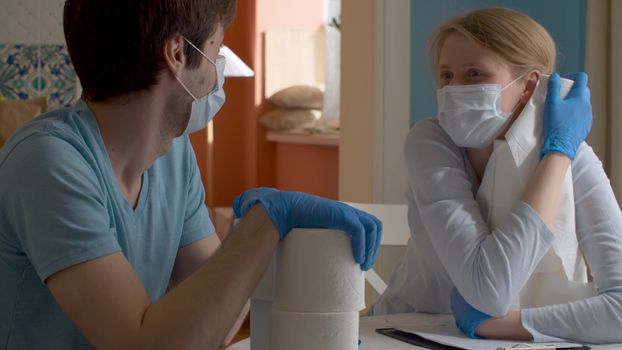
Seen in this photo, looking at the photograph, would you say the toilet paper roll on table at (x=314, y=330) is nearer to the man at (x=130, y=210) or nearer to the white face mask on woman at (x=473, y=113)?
the man at (x=130, y=210)

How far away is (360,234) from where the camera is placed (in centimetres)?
95

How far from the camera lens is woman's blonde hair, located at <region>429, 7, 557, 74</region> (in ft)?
5.73

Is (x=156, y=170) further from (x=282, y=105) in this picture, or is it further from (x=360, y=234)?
(x=282, y=105)

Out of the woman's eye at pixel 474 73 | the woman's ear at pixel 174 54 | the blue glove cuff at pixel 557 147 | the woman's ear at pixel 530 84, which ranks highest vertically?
the woman's ear at pixel 174 54

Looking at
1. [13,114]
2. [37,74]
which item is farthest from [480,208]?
[37,74]

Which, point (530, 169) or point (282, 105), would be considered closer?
point (530, 169)

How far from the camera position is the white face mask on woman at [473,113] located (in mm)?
1771

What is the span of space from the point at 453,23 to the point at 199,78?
0.59 m

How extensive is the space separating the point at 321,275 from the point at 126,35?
0.52m

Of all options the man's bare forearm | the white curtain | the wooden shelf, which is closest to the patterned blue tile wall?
the wooden shelf

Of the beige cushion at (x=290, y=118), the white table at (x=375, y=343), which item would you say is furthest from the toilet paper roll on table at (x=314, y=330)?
the beige cushion at (x=290, y=118)

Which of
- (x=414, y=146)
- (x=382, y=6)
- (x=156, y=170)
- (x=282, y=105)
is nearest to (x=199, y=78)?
(x=156, y=170)

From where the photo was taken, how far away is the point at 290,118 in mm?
5500

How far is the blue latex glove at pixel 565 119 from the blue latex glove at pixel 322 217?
739 mm
